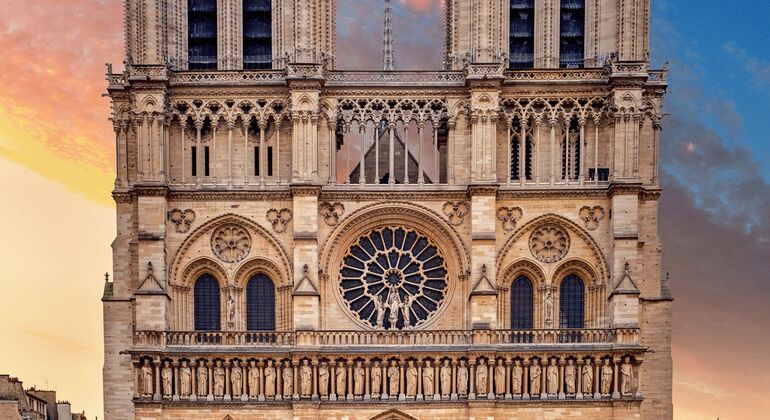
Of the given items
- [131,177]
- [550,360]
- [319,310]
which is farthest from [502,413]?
[131,177]

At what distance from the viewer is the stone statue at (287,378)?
36.8 metres

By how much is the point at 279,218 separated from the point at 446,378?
9118 mm

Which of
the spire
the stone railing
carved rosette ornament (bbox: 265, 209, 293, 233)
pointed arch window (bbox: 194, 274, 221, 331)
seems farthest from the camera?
the spire

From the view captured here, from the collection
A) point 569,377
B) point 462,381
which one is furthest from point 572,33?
point 462,381

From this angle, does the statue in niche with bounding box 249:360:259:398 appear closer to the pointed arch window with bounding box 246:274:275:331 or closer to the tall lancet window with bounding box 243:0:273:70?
the pointed arch window with bounding box 246:274:275:331

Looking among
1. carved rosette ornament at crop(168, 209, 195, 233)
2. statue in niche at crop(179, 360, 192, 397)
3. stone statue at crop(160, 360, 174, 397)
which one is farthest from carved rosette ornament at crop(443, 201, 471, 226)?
stone statue at crop(160, 360, 174, 397)

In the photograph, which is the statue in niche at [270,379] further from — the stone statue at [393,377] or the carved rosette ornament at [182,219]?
the carved rosette ornament at [182,219]

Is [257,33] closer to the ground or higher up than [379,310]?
higher up

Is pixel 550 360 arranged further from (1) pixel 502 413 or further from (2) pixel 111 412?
(2) pixel 111 412

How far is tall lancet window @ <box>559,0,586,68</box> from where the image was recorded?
40.6 meters

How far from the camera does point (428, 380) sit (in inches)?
1455

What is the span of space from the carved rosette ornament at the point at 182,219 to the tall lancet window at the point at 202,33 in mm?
6289

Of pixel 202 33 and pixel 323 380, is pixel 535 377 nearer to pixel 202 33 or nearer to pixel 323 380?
pixel 323 380

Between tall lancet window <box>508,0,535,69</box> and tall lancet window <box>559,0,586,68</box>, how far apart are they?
1.27 metres
